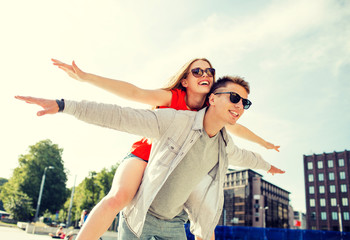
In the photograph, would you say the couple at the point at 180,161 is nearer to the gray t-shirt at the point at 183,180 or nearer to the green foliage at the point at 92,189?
the gray t-shirt at the point at 183,180

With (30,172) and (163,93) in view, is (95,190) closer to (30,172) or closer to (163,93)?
(30,172)

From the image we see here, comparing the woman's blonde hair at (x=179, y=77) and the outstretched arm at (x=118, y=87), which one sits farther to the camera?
the woman's blonde hair at (x=179, y=77)

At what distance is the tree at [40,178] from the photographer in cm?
3906

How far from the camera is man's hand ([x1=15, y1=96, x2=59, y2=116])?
76.9 inches

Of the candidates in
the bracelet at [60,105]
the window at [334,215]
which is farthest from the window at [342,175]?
the bracelet at [60,105]

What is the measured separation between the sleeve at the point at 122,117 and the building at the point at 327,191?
8282 cm

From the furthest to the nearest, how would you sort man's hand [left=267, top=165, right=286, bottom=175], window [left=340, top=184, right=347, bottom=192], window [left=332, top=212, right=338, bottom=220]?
window [left=340, top=184, right=347, bottom=192]
window [left=332, top=212, right=338, bottom=220]
man's hand [left=267, top=165, right=286, bottom=175]

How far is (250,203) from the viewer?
91938 millimetres

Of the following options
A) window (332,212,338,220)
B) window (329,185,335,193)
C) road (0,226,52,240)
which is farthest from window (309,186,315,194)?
road (0,226,52,240)

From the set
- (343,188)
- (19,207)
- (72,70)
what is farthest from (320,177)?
(72,70)

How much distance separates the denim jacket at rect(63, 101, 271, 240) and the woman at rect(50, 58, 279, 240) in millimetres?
179

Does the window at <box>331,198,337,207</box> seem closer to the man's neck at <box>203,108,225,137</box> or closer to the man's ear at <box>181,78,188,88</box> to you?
the man's ear at <box>181,78,188,88</box>

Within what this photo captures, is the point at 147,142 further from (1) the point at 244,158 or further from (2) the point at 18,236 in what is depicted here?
(2) the point at 18,236

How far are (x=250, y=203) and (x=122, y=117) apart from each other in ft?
320
